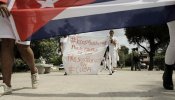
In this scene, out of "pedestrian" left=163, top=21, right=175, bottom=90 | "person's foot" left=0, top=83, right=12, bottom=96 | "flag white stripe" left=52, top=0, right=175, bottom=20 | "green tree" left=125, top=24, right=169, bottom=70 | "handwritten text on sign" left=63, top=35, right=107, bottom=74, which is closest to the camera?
"person's foot" left=0, top=83, right=12, bottom=96

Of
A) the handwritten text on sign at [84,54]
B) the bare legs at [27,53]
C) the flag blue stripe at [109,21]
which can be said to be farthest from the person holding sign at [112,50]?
the flag blue stripe at [109,21]

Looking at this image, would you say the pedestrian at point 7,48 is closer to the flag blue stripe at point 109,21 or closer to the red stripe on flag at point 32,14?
the red stripe on flag at point 32,14

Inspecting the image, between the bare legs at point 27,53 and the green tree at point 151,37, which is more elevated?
the green tree at point 151,37

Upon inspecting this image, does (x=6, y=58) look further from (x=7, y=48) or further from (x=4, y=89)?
(x=4, y=89)

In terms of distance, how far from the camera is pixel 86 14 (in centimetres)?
650

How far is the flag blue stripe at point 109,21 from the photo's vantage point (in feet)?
21.2

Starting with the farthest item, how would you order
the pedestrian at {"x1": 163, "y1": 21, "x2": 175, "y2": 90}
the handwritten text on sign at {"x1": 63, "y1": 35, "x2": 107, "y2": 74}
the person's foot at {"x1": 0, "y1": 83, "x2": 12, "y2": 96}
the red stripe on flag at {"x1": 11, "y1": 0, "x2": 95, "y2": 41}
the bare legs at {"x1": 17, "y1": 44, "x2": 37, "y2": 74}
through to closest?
the handwritten text on sign at {"x1": 63, "y1": 35, "x2": 107, "y2": 74} → the bare legs at {"x1": 17, "y1": 44, "x2": 37, "y2": 74} → the pedestrian at {"x1": 163, "y1": 21, "x2": 175, "y2": 90} → the red stripe on flag at {"x1": 11, "y1": 0, "x2": 95, "y2": 41} → the person's foot at {"x1": 0, "y1": 83, "x2": 12, "y2": 96}

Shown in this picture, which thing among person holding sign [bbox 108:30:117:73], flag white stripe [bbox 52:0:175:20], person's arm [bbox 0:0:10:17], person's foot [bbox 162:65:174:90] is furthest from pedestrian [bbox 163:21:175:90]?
person holding sign [bbox 108:30:117:73]

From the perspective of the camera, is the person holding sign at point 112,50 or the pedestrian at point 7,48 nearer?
the pedestrian at point 7,48

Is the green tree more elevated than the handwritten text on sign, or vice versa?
the green tree

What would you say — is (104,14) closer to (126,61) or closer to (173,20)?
(173,20)

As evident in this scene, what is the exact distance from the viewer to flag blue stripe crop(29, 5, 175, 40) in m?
6.47

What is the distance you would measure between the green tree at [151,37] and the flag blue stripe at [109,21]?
45612mm

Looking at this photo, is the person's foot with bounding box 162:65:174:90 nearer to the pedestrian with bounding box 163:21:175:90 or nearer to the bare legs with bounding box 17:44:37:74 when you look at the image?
the pedestrian with bounding box 163:21:175:90
